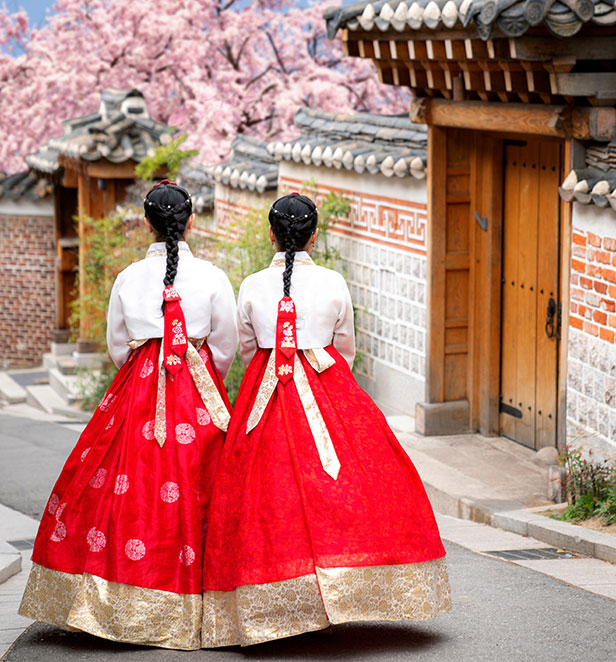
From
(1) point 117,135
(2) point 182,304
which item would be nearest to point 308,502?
(2) point 182,304

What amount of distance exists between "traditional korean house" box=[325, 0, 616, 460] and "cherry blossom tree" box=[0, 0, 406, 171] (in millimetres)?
9759

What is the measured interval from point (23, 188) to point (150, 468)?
14668 mm

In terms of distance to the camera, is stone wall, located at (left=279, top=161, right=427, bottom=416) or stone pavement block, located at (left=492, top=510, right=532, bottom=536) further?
stone wall, located at (left=279, top=161, right=427, bottom=416)

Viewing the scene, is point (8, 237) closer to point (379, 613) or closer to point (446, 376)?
point (446, 376)

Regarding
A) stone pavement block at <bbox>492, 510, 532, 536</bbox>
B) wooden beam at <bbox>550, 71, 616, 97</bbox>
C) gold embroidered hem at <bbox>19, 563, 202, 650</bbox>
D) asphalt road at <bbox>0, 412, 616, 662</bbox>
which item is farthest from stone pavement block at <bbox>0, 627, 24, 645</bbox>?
wooden beam at <bbox>550, 71, 616, 97</bbox>

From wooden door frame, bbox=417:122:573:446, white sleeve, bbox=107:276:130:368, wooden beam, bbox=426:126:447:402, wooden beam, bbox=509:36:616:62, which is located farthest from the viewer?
wooden beam, bbox=426:126:447:402

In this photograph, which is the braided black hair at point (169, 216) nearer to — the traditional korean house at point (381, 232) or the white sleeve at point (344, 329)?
the white sleeve at point (344, 329)

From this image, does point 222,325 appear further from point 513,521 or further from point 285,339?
point 513,521

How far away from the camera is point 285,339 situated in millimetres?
4453

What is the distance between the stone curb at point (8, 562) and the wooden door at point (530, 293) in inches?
146

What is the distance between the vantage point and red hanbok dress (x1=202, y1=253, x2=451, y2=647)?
4195 mm

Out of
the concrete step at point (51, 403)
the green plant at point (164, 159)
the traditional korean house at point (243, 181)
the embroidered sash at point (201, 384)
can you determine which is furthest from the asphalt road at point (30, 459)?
the embroidered sash at point (201, 384)

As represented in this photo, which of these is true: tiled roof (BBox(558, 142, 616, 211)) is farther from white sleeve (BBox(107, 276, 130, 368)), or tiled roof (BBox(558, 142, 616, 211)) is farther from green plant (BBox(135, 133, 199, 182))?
green plant (BBox(135, 133, 199, 182))

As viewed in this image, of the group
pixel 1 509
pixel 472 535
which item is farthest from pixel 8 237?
pixel 472 535
